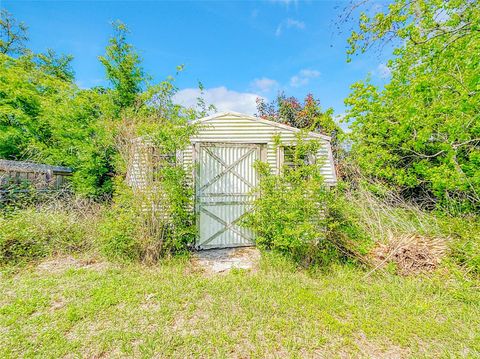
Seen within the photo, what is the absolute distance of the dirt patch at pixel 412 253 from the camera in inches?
146

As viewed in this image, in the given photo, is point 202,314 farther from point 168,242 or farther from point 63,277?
point 63,277

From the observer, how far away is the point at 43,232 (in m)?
Answer: 4.17

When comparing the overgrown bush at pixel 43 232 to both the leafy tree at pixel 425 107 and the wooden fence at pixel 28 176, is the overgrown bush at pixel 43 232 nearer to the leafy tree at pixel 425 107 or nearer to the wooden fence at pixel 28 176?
the wooden fence at pixel 28 176

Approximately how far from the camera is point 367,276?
3.69m

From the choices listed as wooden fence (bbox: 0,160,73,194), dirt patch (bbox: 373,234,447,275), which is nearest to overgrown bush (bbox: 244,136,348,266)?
dirt patch (bbox: 373,234,447,275)

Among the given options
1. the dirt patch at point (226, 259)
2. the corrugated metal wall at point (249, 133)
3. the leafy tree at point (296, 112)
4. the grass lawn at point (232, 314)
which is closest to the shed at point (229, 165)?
the corrugated metal wall at point (249, 133)

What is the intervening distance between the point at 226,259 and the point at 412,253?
3.66 meters

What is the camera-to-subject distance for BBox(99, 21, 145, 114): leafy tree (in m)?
7.63

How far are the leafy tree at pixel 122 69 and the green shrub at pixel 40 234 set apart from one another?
4.89 m

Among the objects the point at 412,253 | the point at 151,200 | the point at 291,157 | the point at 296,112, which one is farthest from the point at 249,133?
the point at 296,112

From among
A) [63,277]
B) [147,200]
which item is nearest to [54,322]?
[63,277]

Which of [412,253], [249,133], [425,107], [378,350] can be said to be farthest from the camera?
[425,107]

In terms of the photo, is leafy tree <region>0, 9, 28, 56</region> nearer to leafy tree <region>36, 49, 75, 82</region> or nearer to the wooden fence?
leafy tree <region>36, 49, 75, 82</region>

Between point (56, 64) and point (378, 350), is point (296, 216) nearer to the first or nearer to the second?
point (378, 350)
